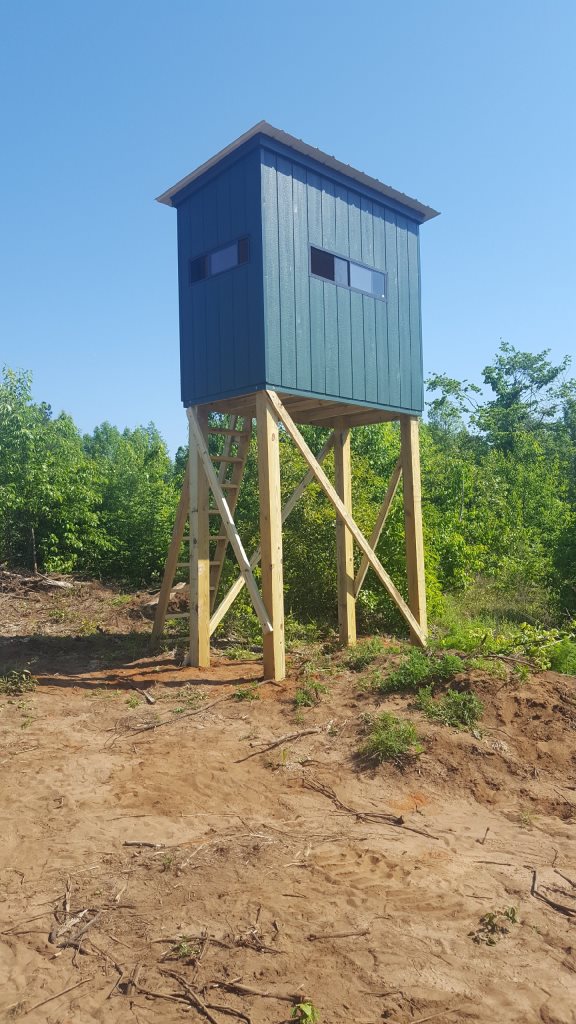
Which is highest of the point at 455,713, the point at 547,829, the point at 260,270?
the point at 260,270

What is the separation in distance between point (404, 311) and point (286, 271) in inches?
107

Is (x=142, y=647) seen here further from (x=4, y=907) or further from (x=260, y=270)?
(x=4, y=907)

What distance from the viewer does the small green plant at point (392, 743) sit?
Result: 6.61m

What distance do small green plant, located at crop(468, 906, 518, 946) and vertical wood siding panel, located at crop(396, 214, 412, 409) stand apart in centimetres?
827

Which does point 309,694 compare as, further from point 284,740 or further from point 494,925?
point 494,925

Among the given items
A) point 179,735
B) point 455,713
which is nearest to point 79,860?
point 179,735

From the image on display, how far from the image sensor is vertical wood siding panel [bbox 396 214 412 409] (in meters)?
11.4

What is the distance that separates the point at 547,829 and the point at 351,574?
21.1ft

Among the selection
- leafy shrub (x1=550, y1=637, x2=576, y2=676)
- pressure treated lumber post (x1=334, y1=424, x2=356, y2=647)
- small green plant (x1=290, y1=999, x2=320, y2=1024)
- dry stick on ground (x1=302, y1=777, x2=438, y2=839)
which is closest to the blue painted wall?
pressure treated lumber post (x1=334, y1=424, x2=356, y2=647)

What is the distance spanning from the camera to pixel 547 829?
5473mm

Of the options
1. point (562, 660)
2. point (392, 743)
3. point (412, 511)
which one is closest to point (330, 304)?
point (412, 511)

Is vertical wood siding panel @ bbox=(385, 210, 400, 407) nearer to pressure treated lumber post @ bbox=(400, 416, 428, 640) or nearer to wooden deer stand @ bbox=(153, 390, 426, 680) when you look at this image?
wooden deer stand @ bbox=(153, 390, 426, 680)

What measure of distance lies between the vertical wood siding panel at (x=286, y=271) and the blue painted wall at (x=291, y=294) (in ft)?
0.05

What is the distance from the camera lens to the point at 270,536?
9.25 meters
